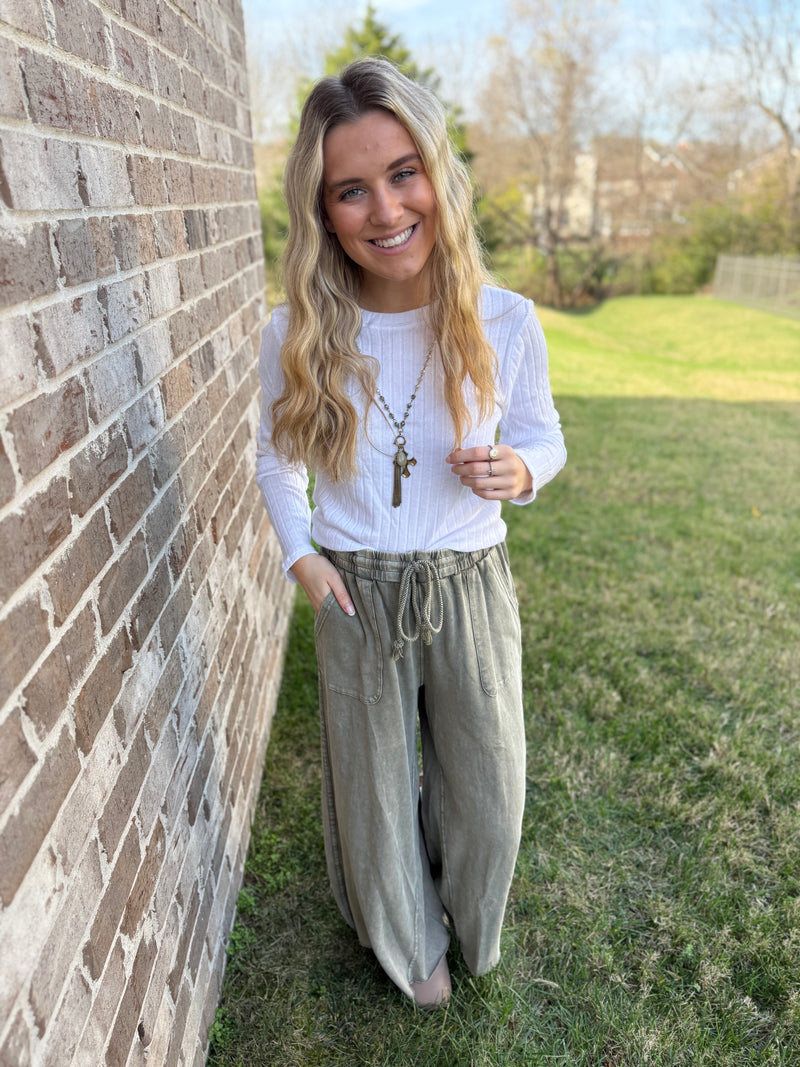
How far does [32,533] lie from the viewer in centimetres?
98

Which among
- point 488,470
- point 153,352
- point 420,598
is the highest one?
point 153,352

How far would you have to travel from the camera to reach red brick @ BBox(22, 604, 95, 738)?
96 cm

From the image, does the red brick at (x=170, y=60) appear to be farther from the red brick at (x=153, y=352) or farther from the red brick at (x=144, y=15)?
the red brick at (x=153, y=352)

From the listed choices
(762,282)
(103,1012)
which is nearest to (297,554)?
(103,1012)

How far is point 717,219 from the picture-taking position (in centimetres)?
2328

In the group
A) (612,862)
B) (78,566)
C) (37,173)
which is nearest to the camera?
(37,173)

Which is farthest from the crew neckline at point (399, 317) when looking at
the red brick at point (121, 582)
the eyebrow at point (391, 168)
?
the red brick at point (121, 582)

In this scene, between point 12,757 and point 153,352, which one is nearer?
point 12,757

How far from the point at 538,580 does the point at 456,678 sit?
249 cm

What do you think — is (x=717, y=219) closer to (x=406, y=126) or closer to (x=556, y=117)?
(x=556, y=117)

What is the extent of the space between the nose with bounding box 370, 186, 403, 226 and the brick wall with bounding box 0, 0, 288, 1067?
46 centimetres

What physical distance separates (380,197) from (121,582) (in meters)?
0.85

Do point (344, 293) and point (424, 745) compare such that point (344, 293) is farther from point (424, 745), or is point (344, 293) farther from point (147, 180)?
point (424, 745)

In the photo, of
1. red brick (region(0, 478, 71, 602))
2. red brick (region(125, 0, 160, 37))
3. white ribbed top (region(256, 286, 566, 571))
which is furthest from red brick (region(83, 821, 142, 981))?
red brick (region(125, 0, 160, 37))
